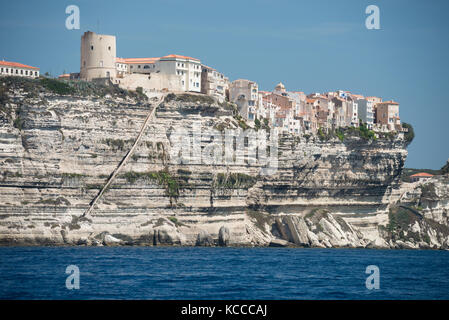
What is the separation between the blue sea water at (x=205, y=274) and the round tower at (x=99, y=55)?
63.9ft

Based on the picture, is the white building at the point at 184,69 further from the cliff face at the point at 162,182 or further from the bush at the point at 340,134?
the bush at the point at 340,134

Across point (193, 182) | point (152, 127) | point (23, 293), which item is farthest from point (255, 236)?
point (23, 293)

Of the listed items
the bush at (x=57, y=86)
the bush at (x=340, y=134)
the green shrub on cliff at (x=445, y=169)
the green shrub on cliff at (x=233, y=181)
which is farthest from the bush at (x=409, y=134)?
the bush at (x=57, y=86)

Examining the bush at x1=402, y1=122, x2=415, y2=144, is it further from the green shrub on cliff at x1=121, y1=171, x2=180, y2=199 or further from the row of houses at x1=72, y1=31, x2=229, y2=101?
the green shrub on cliff at x1=121, y1=171, x2=180, y2=199

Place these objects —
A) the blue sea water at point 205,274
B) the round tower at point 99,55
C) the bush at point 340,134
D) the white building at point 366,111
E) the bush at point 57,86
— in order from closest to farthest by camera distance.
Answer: the blue sea water at point 205,274 → the bush at point 57,86 → the round tower at point 99,55 → the bush at point 340,134 → the white building at point 366,111

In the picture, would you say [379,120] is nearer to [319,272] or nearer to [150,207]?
[150,207]

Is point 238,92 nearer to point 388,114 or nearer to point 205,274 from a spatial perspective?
point 388,114

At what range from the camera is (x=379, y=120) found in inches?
4067

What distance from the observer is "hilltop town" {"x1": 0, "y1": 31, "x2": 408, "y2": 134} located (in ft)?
258

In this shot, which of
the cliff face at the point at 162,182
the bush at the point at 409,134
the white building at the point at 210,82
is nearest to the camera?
the cliff face at the point at 162,182

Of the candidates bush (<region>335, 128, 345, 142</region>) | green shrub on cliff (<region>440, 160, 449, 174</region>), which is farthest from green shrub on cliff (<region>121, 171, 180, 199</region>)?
green shrub on cliff (<region>440, 160, 449, 174</region>)

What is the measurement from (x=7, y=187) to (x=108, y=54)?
60.7ft

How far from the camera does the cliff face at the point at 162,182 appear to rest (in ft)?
220

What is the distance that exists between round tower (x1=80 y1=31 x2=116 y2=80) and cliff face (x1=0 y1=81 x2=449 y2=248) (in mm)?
4875
